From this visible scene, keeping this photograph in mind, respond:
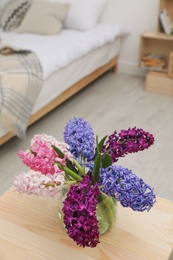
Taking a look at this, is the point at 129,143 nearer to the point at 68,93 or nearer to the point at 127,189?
the point at 127,189

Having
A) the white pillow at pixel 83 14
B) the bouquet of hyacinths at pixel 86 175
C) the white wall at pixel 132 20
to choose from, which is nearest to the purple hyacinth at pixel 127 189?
the bouquet of hyacinths at pixel 86 175

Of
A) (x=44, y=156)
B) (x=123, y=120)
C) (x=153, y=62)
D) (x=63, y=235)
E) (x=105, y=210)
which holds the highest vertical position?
(x=44, y=156)

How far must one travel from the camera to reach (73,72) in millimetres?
2910

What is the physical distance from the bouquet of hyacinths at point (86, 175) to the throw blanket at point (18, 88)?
1.05 metres

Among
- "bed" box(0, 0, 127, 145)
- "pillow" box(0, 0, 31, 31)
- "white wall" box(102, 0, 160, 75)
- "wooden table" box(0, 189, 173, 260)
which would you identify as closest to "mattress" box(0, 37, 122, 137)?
"bed" box(0, 0, 127, 145)

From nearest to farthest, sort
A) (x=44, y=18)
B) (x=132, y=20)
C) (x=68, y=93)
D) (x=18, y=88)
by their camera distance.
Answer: (x=18, y=88)
(x=68, y=93)
(x=44, y=18)
(x=132, y=20)

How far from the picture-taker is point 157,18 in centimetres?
342

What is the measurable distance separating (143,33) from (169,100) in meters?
0.68

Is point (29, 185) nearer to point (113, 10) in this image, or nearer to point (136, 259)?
point (136, 259)

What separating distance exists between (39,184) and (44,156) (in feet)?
0.33

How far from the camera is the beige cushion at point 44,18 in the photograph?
10.4 ft

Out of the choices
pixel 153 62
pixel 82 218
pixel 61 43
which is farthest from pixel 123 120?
pixel 82 218

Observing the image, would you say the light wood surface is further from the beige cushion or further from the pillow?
the pillow

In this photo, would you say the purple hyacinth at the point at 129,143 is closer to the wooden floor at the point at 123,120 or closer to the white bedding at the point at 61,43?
the wooden floor at the point at 123,120
